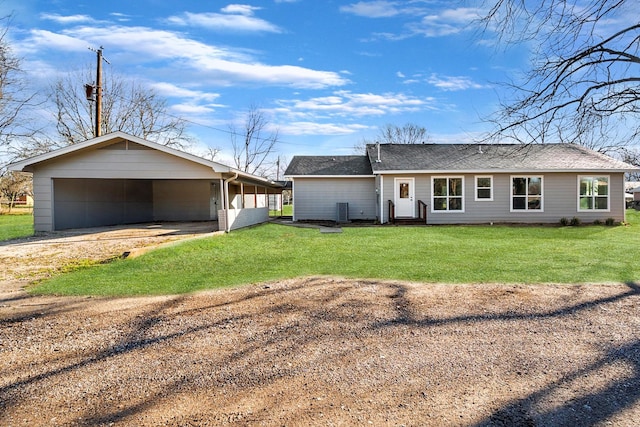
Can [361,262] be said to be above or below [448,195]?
below

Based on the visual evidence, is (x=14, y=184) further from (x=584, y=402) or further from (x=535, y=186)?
(x=584, y=402)

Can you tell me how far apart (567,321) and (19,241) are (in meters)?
13.8

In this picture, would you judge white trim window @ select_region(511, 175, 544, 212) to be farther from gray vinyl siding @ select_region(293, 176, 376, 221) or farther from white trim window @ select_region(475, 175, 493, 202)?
gray vinyl siding @ select_region(293, 176, 376, 221)

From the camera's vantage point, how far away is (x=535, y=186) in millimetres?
17375

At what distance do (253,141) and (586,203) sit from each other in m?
29.6

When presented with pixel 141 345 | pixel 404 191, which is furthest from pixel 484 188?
pixel 141 345

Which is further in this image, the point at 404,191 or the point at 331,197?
the point at 331,197

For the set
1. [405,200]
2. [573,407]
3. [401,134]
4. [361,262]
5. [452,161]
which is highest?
[401,134]

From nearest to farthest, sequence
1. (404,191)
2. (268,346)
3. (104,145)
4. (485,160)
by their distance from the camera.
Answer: (268,346), (104,145), (404,191), (485,160)

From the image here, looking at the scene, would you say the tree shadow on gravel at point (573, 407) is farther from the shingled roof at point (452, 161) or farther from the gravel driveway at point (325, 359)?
the shingled roof at point (452, 161)

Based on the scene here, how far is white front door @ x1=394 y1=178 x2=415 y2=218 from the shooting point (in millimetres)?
17562

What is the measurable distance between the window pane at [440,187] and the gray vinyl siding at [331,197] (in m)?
3.09

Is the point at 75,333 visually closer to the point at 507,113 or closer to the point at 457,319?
the point at 457,319

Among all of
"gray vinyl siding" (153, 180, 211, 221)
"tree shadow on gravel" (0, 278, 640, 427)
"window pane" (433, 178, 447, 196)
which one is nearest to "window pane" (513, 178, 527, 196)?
"window pane" (433, 178, 447, 196)
